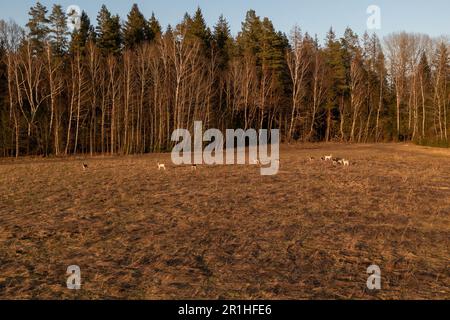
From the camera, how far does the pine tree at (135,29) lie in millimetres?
50250

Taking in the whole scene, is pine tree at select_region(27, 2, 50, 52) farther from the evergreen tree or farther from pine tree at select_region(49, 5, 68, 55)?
the evergreen tree

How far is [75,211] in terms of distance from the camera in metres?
11.5

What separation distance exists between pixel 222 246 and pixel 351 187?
366 inches

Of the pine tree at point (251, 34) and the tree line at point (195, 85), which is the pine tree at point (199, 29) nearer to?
the tree line at point (195, 85)

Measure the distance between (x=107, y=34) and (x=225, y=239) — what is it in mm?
44566

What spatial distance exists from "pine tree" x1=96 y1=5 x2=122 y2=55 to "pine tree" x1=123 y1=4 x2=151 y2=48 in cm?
125

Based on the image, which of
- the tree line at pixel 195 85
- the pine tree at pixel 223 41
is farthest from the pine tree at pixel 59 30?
the pine tree at pixel 223 41

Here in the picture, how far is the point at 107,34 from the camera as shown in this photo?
155 feet

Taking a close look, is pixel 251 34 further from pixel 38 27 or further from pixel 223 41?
pixel 38 27

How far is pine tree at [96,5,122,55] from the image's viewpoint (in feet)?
154

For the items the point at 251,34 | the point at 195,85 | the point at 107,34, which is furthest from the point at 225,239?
the point at 251,34
